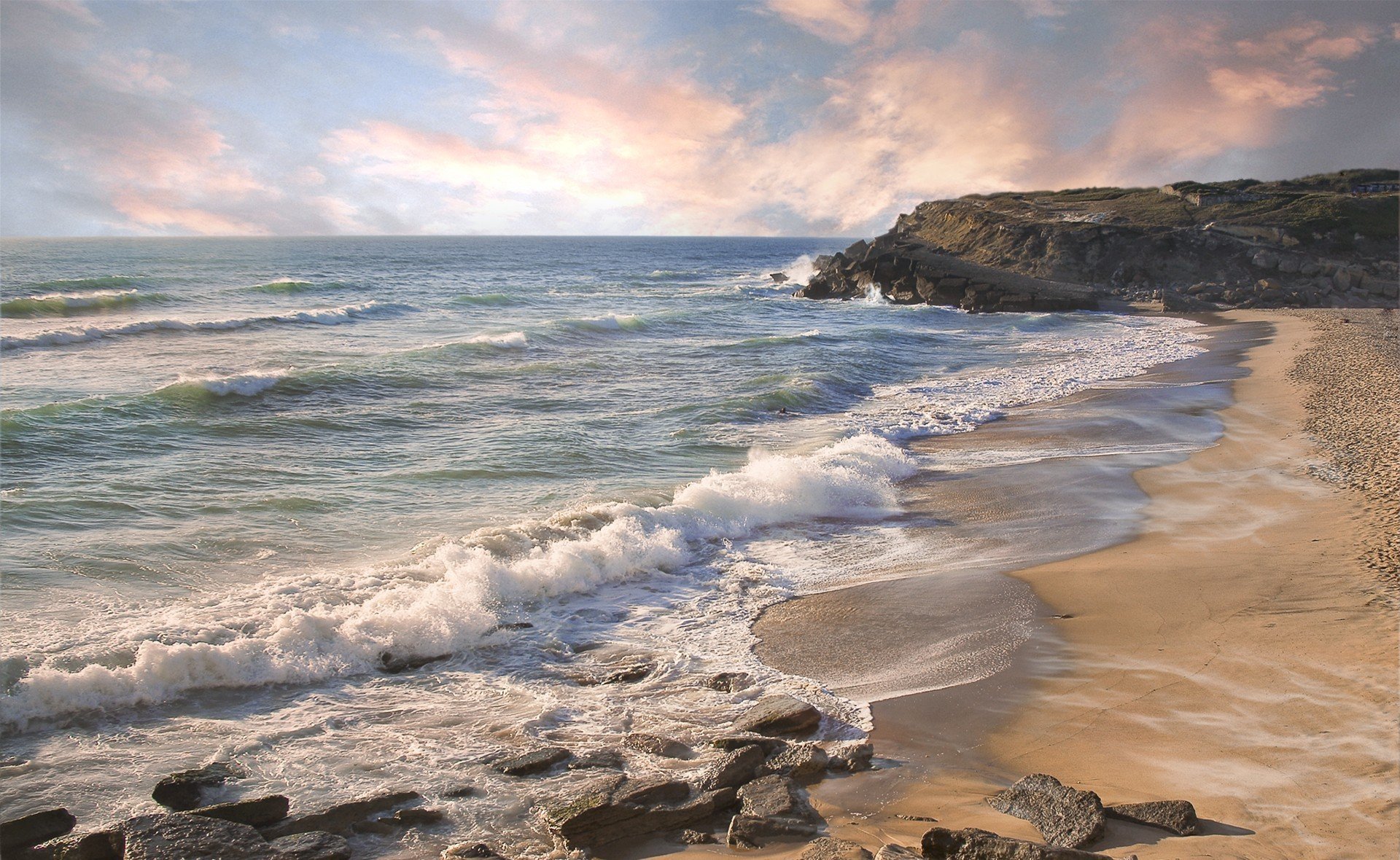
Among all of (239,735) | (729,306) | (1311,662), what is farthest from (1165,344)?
(239,735)

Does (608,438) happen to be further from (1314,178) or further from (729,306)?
(1314,178)

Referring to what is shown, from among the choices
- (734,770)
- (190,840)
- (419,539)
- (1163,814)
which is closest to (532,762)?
(734,770)

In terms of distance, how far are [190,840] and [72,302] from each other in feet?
118

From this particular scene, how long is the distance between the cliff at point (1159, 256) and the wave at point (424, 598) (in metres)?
33.2

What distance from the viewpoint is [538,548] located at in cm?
941

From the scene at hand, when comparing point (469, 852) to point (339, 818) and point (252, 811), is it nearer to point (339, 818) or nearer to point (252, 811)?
point (339, 818)

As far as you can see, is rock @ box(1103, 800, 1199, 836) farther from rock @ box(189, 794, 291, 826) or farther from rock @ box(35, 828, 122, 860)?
rock @ box(35, 828, 122, 860)

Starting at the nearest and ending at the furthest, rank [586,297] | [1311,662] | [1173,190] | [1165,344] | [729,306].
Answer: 1. [1311,662]
2. [1165,344]
3. [729,306]
4. [586,297]
5. [1173,190]

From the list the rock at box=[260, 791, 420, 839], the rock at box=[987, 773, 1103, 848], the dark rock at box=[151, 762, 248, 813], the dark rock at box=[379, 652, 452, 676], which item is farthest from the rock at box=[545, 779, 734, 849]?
the dark rock at box=[379, 652, 452, 676]

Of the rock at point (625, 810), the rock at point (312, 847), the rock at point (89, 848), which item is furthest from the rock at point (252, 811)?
the rock at point (625, 810)

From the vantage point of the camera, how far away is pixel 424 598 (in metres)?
7.89

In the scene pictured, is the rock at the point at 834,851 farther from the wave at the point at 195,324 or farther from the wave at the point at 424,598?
the wave at the point at 195,324

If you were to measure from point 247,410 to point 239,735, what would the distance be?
12214 millimetres

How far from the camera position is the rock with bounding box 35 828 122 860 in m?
4.34
